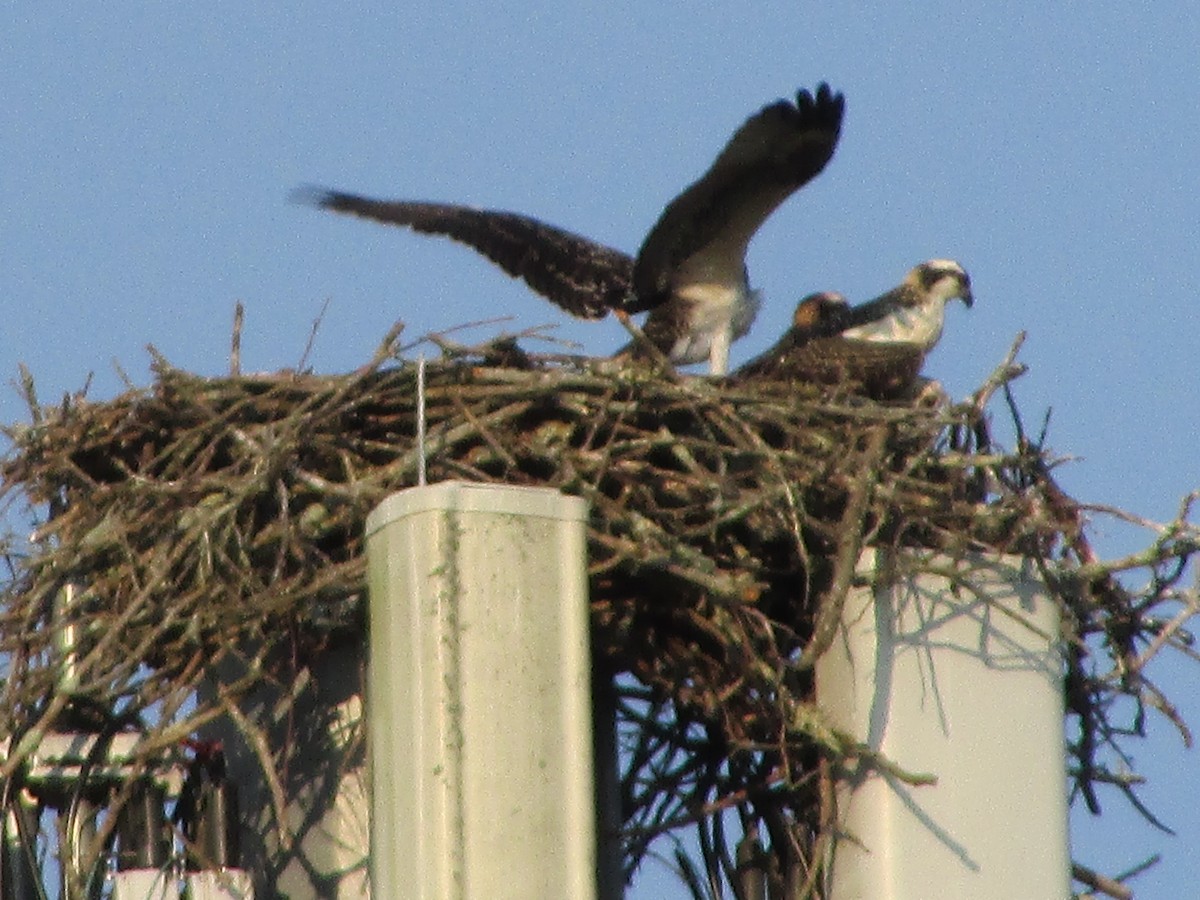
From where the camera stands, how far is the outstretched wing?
303 inches

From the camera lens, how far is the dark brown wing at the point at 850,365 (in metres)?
7.43

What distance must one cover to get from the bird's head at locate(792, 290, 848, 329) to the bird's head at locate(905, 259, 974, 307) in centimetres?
26

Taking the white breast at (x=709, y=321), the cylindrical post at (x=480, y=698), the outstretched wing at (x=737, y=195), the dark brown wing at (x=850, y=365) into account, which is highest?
the outstretched wing at (x=737, y=195)

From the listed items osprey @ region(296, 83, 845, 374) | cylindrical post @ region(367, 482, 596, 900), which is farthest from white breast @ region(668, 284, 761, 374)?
cylindrical post @ region(367, 482, 596, 900)

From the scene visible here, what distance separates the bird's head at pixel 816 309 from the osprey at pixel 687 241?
0.18 meters

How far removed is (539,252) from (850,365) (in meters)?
1.54

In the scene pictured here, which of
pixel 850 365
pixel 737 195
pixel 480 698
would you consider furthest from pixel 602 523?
pixel 737 195

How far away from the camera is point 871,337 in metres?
7.72

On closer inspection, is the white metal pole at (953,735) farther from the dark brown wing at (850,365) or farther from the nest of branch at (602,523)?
the dark brown wing at (850,365)

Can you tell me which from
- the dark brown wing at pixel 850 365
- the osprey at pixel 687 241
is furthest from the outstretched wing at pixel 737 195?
the dark brown wing at pixel 850 365

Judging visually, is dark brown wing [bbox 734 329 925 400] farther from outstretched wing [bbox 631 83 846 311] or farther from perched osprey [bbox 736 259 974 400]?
outstretched wing [bbox 631 83 846 311]

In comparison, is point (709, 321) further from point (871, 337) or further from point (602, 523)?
point (602, 523)

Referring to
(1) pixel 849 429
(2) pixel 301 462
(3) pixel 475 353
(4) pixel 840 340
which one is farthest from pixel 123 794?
(4) pixel 840 340

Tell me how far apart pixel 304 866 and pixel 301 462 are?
105 centimetres
